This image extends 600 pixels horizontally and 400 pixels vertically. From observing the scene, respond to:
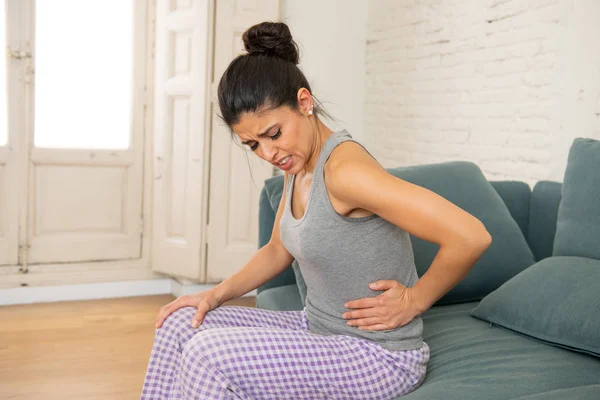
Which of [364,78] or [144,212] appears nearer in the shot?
[144,212]

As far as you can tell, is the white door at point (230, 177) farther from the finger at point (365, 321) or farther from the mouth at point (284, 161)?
the finger at point (365, 321)

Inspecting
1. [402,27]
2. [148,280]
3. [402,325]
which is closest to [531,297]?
[402,325]

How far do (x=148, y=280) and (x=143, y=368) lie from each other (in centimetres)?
139

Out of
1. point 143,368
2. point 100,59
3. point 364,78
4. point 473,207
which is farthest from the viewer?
point 364,78

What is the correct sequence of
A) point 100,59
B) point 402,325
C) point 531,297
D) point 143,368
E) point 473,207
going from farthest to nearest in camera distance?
point 100,59, point 143,368, point 473,207, point 531,297, point 402,325

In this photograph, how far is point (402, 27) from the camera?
412 centimetres

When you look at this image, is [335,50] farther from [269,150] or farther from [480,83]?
[269,150]

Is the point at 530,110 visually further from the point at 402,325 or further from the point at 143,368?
the point at 143,368

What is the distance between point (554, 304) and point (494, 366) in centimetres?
32

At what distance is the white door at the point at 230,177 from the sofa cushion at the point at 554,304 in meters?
2.24

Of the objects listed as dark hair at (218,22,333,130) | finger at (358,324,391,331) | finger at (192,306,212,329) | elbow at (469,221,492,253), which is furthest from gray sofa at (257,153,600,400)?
dark hair at (218,22,333,130)

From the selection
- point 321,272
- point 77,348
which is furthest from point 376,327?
point 77,348

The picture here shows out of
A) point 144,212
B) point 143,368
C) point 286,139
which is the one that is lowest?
point 143,368

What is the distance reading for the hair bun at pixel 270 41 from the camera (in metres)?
1.57
